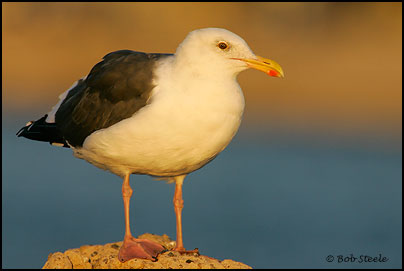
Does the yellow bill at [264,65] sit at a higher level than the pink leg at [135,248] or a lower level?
higher

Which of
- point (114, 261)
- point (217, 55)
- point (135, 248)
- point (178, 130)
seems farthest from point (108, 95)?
point (114, 261)

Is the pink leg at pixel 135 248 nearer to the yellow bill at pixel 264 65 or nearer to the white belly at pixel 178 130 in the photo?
the white belly at pixel 178 130

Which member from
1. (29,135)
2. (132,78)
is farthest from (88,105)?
(29,135)

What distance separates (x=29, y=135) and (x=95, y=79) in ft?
5.06

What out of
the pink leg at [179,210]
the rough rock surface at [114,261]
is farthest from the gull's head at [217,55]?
the rough rock surface at [114,261]

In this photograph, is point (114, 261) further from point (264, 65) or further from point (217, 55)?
point (264, 65)

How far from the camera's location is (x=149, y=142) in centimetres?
734

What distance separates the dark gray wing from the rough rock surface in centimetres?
129

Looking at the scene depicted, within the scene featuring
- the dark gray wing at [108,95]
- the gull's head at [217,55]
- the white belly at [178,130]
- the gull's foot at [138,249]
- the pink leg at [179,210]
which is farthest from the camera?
the pink leg at [179,210]

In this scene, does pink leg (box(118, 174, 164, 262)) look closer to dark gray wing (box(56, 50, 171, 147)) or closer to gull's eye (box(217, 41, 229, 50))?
dark gray wing (box(56, 50, 171, 147))

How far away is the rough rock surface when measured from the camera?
7.45 metres

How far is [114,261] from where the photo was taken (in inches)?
302

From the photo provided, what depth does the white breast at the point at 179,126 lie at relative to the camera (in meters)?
7.18

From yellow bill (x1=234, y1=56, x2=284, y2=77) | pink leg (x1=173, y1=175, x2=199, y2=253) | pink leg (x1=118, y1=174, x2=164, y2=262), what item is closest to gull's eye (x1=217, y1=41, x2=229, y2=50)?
yellow bill (x1=234, y1=56, x2=284, y2=77)
